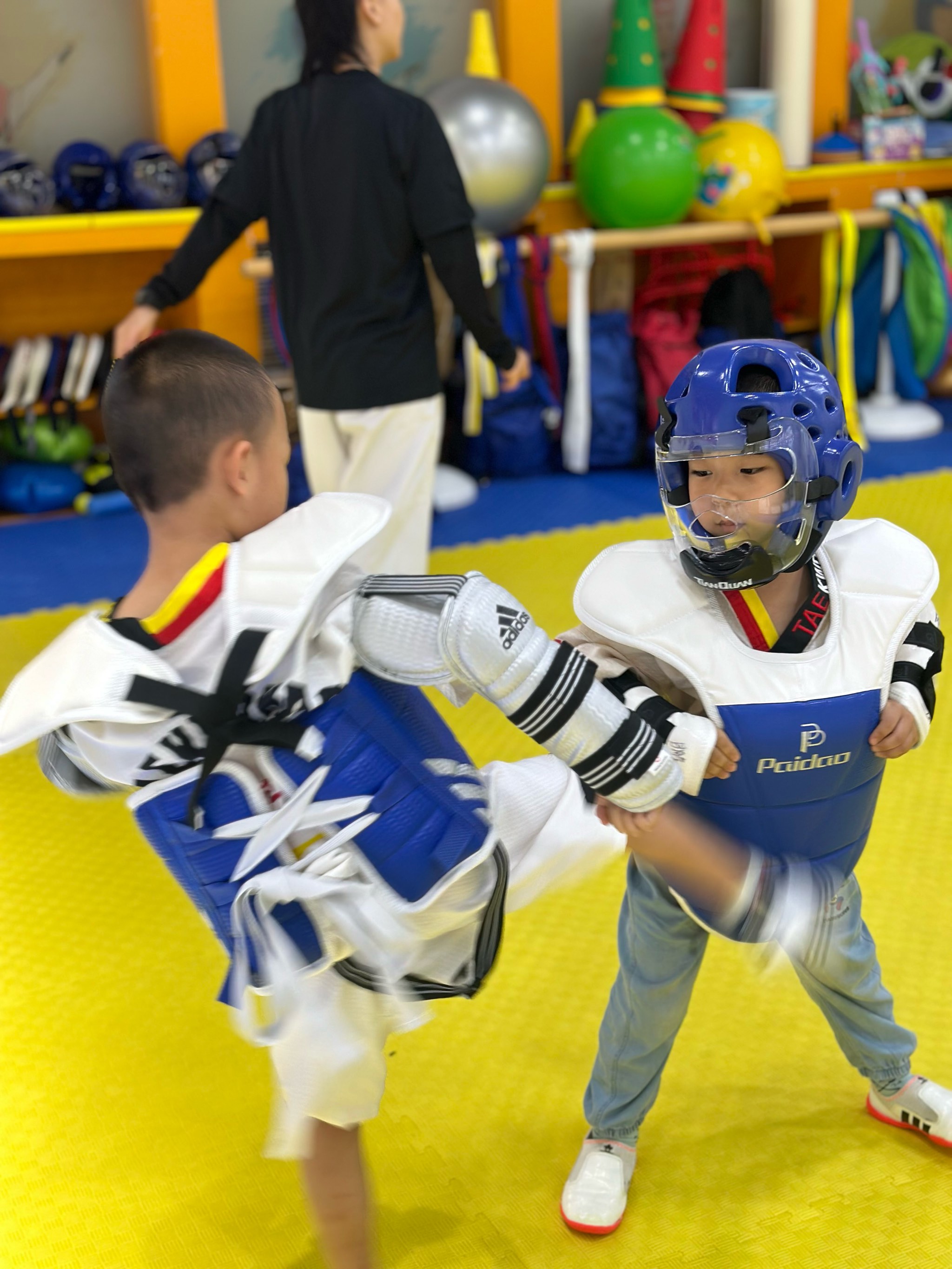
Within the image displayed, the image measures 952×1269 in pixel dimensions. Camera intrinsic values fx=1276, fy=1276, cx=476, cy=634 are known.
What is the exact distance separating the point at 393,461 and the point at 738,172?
9.55 ft

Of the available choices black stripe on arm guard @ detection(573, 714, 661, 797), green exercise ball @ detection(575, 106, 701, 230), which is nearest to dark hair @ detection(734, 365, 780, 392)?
black stripe on arm guard @ detection(573, 714, 661, 797)

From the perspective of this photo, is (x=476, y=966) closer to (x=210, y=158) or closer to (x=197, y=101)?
(x=210, y=158)

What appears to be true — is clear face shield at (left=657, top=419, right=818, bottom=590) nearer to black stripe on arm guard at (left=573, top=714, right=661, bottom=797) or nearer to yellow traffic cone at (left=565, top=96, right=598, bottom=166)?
black stripe on arm guard at (left=573, top=714, right=661, bottom=797)

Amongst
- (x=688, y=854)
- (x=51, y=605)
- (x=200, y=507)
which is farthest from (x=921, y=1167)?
(x=51, y=605)

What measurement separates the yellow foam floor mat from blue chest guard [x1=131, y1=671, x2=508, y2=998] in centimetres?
65

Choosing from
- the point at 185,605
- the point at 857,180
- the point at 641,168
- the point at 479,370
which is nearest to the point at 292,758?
the point at 185,605

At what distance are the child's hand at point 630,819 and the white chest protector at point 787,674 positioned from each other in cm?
19

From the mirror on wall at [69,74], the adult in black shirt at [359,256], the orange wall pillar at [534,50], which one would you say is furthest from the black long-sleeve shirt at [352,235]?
the orange wall pillar at [534,50]

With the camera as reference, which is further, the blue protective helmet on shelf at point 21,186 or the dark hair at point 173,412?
the blue protective helmet on shelf at point 21,186

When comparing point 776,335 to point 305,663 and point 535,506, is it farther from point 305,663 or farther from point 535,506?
point 305,663

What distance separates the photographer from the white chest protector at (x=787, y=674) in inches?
60.6

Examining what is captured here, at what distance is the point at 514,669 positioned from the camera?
4.31 feet

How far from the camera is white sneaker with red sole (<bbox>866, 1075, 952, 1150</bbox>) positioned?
183 cm

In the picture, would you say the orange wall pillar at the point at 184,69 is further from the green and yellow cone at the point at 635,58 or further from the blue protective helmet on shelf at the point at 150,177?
the green and yellow cone at the point at 635,58
